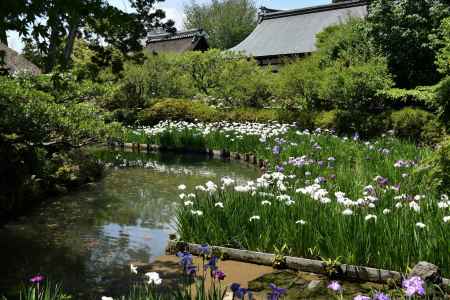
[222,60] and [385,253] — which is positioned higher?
[222,60]

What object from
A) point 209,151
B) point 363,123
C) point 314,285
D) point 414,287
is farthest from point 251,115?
point 414,287

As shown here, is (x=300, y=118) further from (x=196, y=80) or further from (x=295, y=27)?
(x=295, y=27)

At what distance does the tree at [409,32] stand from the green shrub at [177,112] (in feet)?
23.5

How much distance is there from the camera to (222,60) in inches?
1022

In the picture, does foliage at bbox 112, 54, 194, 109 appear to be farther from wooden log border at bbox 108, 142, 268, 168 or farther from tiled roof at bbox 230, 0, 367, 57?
tiled roof at bbox 230, 0, 367, 57

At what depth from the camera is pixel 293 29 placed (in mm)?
35656

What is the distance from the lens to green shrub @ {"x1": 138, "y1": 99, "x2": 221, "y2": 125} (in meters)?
20.8

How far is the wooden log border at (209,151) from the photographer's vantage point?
543 inches

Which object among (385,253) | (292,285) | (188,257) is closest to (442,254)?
(385,253)

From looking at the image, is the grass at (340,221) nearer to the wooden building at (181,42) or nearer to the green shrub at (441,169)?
the green shrub at (441,169)

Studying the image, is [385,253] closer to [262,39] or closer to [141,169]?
[141,169]

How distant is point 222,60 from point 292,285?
2193 centimetres

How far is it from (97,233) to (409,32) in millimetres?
12642

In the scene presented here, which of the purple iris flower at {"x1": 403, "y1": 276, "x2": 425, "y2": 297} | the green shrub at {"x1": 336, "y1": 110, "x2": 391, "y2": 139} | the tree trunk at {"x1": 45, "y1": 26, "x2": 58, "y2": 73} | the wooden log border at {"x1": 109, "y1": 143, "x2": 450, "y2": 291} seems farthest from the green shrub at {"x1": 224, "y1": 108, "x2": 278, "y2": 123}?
the purple iris flower at {"x1": 403, "y1": 276, "x2": 425, "y2": 297}
